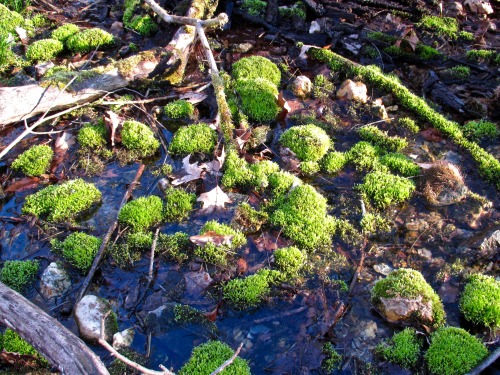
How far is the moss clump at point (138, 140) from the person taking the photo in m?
6.66

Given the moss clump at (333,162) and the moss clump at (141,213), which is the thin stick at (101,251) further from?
the moss clump at (333,162)

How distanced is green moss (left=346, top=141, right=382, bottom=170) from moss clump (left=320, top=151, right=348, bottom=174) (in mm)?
115

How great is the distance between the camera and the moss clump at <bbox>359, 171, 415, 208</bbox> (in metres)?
6.02

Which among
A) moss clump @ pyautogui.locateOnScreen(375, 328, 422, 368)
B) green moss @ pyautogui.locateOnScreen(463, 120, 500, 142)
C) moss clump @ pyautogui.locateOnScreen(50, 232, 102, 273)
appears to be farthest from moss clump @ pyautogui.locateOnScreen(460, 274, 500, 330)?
moss clump @ pyautogui.locateOnScreen(50, 232, 102, 273)

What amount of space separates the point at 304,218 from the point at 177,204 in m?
1.63

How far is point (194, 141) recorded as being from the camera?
6652 mm

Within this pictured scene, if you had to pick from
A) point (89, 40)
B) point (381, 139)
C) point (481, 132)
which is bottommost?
point (89, 40)

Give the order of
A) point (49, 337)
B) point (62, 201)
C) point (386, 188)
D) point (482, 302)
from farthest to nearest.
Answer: point (386, 188) → point (62, 201) → point (482, 302) → point (49, 337)

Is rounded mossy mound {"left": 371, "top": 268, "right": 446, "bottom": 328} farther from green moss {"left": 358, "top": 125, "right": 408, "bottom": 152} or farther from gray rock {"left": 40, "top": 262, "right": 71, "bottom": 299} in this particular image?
gray rock {"left": 40, "top": 262, "right": 71, "bottom": 299}

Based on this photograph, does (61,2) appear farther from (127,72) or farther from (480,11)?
(480,11)

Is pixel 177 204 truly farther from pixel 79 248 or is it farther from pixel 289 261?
pixel 289 261

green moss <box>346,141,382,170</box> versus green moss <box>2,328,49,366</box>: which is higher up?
green moss <box>346,141,382,170</box>

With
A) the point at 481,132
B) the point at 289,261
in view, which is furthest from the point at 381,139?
the point at 289,261

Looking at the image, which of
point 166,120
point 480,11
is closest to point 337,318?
point 166,120
